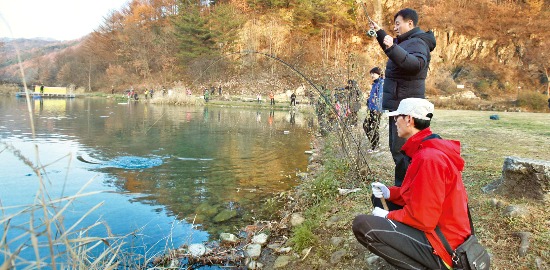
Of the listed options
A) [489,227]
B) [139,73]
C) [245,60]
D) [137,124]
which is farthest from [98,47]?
[489,227]

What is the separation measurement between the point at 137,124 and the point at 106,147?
5455 mm

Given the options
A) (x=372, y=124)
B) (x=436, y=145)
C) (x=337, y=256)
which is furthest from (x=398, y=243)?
(x=372, y=124)

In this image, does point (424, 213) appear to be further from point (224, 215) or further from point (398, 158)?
point (224, 215)

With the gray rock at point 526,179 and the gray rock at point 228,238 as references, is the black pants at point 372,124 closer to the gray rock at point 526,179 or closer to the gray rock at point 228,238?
the gray rock at point 526,179

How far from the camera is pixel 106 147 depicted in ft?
31.7

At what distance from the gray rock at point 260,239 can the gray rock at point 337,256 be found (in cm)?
97

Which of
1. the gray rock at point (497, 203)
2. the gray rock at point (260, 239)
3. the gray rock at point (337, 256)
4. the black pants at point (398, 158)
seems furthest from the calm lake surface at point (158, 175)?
the gray rock at point (497, 203)

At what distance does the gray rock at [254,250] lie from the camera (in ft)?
12.5

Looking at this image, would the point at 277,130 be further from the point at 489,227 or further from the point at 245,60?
the point at 245,60

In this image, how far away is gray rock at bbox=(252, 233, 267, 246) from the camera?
4.05 metres

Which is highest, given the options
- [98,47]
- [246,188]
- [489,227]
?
[98,47]

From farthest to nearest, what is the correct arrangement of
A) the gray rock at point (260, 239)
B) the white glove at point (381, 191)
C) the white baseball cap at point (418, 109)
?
the gray rock at point (260, 239) < the white glove at point (381, 191) < the white baseball cap at point (418, 109)

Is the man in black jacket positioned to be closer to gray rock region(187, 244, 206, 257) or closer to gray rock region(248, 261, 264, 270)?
gray rock region(248, 261, 264, 270)

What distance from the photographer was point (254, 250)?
3871mm
